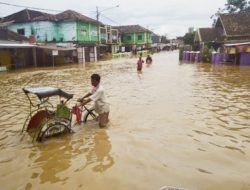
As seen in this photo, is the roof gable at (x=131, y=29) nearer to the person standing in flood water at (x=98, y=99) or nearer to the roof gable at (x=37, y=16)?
the roof gable at (x=37, y=16)

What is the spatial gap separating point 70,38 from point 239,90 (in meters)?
33.3

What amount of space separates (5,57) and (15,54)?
1.56 m

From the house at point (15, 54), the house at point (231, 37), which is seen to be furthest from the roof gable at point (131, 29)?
the house at point (15, 54)

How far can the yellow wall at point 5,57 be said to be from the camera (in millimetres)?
30837

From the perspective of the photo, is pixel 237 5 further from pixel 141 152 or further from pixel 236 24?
pixel 141 152

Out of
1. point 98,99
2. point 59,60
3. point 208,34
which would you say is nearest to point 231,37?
point 208,34

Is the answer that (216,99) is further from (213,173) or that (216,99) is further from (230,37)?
(230,37)

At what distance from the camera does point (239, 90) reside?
14328 mm

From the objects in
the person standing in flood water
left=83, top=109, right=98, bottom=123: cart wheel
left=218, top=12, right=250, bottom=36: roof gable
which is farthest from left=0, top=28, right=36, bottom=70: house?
the person standing in flood water

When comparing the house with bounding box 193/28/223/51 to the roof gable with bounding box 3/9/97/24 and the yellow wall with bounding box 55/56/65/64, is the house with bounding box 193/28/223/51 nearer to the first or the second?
the roof gable with bounding box 3/9/97/24

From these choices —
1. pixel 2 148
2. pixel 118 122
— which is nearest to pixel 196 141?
pixel 118 122

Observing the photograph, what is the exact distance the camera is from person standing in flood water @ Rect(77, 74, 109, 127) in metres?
7.85

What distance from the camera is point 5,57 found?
1228 inches

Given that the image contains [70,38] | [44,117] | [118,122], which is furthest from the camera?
[70,38]
